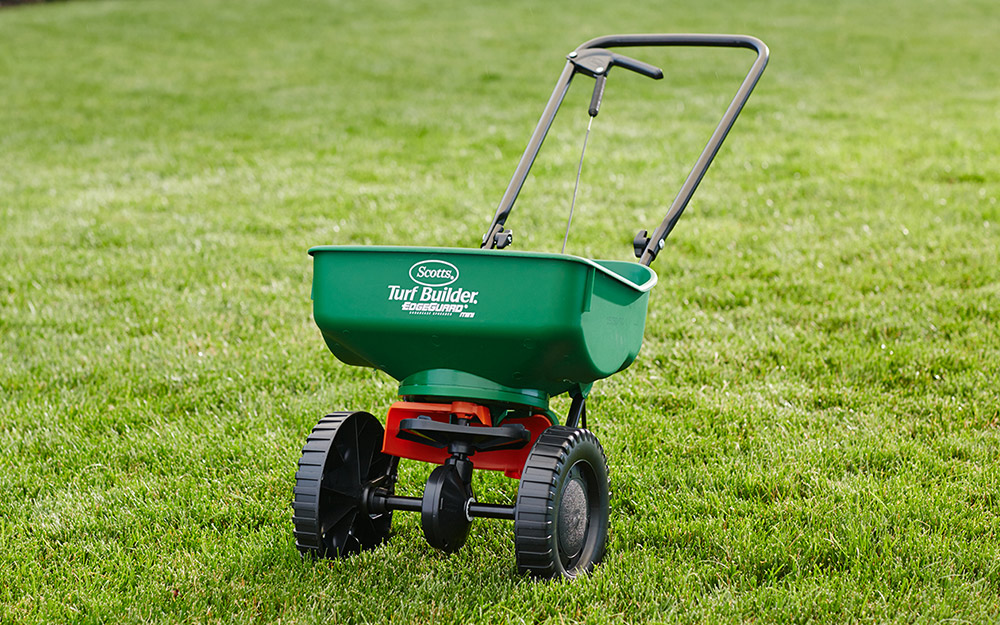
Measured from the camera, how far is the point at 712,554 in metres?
3.12

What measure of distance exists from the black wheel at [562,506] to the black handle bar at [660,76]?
0.76 m

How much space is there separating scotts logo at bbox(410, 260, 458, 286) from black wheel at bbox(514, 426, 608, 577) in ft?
1.78

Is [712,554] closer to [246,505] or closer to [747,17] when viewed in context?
[246,505]

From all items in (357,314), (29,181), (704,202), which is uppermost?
(357,314)

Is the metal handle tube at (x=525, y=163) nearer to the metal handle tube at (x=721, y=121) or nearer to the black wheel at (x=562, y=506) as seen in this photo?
the metal handle tube at (x=721, y=121)

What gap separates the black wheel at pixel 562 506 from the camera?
2.74m

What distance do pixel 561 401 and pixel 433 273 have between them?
1.87 m

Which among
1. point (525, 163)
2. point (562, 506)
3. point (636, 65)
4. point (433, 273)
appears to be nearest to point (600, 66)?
point (636, 65)

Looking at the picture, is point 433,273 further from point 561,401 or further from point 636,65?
point 561,401

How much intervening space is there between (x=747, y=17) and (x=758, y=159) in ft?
39.4

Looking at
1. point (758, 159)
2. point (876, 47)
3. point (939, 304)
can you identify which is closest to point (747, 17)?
point (876, 47)

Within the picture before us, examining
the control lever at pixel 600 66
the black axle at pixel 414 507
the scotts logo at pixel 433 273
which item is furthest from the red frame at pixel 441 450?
the control lever at pixel 600 66

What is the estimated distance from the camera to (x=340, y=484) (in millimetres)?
3090

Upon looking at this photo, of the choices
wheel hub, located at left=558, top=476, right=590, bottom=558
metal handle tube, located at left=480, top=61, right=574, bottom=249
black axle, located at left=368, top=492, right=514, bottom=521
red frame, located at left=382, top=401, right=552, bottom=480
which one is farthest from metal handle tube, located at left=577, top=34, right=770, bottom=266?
black axle, located at left=368, top=492, right=514, bottom=521
